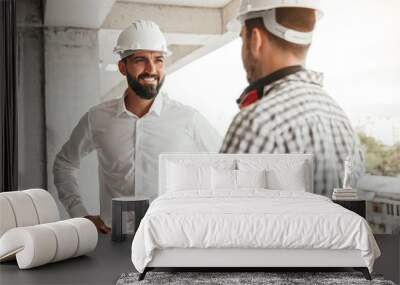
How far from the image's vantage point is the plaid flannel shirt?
20.8 feet

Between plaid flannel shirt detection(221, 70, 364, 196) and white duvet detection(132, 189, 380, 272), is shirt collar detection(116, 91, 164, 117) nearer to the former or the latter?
plaid flannel shirt detection(221, 70, 364, 196)

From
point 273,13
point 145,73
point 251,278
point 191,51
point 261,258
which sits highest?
point 273,13

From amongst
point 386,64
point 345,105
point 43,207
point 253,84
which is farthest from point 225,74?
point 43,207

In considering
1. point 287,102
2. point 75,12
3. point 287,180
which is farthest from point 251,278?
point 75,12

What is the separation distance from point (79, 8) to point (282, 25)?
2252 millimetres

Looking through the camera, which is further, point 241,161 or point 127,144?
point 127,144

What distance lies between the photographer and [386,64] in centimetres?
654

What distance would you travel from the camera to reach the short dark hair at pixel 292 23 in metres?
6.36

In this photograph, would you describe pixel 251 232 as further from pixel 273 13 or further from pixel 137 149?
pixel 273 13

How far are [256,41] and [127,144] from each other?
1850mm

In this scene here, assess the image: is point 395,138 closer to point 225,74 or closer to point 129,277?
point 225,74

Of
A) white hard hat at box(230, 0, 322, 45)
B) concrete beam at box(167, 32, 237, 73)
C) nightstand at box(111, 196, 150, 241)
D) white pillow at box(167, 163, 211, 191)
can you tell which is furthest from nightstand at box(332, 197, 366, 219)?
concrete beam at box(167, 32, 237, 73)

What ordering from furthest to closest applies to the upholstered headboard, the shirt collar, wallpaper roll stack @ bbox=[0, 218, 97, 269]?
the shirt collar, the upholstered headboard, wallpaper roll stack @ bbox=[0, 218, 97, 269]

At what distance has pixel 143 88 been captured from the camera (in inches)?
259
